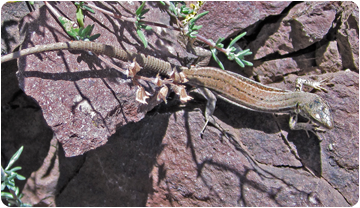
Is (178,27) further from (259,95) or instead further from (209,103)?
(259,95)

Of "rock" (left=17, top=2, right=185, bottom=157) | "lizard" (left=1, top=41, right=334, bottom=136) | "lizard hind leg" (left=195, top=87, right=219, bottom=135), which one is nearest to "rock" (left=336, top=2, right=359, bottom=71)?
"lizard" (left=1, top=41, right=334, bottom=136)

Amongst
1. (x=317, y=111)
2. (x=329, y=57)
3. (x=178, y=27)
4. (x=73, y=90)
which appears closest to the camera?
(x=73, y=90)

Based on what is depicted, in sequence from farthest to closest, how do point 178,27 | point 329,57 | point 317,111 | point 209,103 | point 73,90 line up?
1. point 329,57
2. point 209,103
3. point 178,27
4. point 317,111
5. point 73,90

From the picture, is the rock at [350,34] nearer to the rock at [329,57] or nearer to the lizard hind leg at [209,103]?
the rock at [329,57]

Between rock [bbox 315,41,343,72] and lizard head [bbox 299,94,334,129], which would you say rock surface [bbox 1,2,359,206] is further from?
lizard head [bbox 299,94,334,129]

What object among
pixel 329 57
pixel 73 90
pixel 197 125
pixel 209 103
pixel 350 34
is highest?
pixel 350 34

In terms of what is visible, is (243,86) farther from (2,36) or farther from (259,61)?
(2,36)

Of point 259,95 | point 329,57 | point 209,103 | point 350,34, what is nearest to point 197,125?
point 209,103
